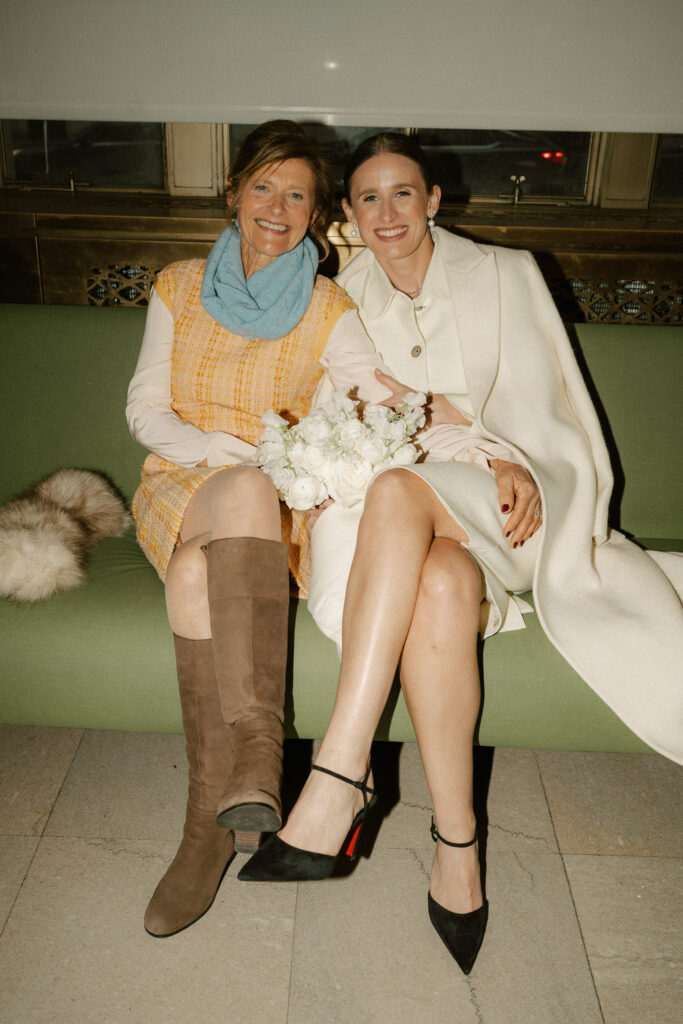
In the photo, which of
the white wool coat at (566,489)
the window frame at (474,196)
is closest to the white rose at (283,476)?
the white wool coat at (566,489)

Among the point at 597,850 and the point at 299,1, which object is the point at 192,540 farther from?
the point at 299,1

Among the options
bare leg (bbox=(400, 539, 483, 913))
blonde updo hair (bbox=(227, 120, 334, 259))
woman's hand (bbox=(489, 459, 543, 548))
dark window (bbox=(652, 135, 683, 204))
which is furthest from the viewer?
dark window (bbox=(652, 135, 683, 204))

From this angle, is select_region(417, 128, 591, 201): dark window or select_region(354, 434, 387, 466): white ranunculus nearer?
select_region(354, 434, 387, 466): white ranunculus

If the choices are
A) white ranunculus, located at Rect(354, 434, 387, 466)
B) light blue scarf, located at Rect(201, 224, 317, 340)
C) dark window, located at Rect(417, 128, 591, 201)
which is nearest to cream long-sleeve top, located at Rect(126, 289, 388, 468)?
light blue scarf, located at Rect(201, 224, 317, 340)

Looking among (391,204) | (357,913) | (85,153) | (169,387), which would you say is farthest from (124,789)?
(85,153)

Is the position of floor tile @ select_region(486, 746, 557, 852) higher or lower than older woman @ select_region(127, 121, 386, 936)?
lower

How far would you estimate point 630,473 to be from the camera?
2021 mm

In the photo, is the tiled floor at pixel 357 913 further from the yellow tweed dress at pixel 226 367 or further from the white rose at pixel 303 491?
the white rose at pixel 303 491

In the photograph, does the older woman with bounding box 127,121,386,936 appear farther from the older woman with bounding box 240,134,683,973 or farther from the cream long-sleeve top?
the older woman with bounding box 240,134,683,973

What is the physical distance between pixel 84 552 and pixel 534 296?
4.00ft

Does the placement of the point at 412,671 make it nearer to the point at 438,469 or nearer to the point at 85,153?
the point at 438,469

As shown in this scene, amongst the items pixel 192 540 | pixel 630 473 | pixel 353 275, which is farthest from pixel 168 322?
pixel 630 473

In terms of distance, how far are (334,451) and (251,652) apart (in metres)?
0.41

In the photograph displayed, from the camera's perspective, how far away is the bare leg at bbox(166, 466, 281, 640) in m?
1.41
